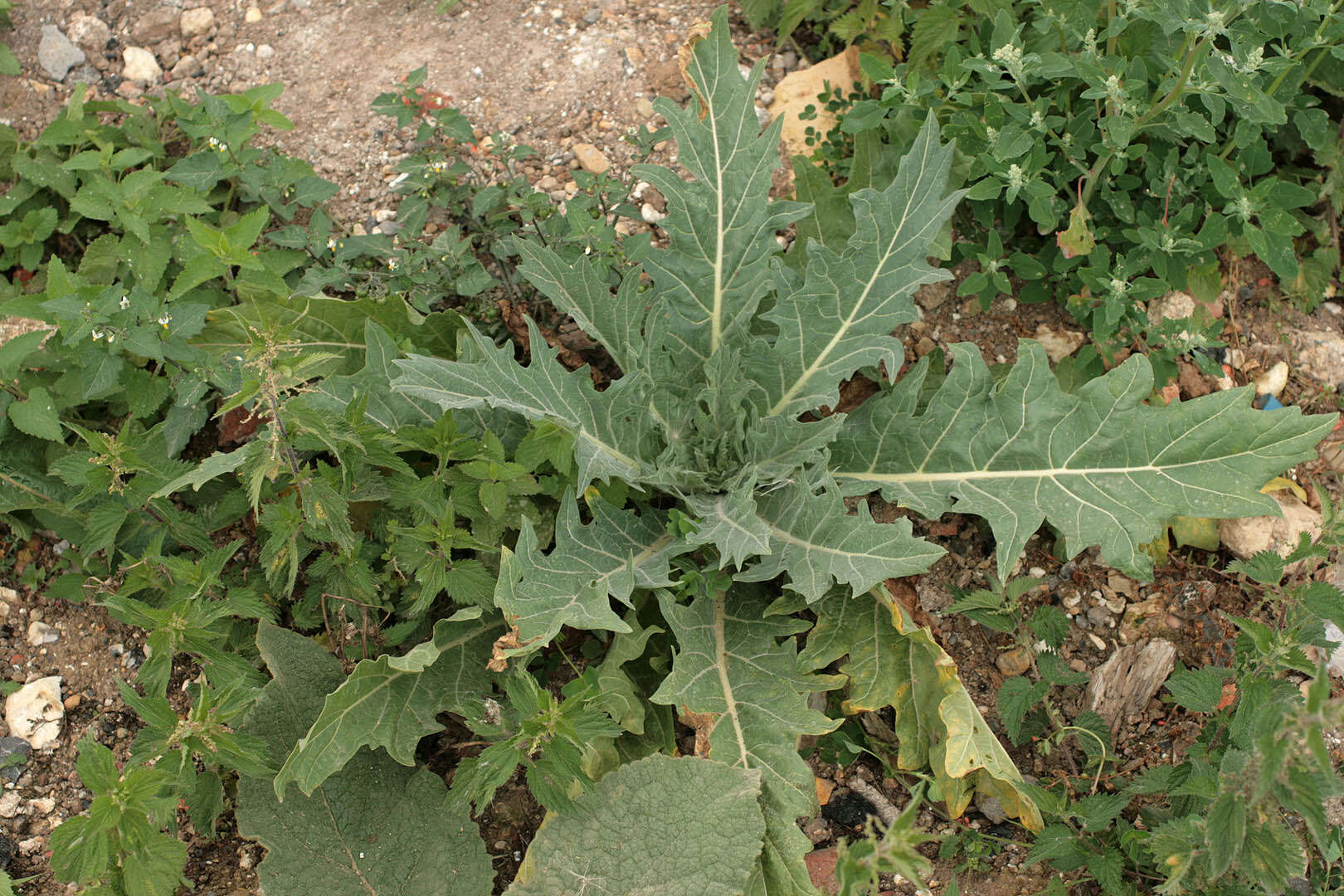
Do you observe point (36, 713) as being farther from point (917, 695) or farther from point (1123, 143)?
point (1123, 143)

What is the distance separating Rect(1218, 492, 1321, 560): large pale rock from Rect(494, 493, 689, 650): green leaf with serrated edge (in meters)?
1.68

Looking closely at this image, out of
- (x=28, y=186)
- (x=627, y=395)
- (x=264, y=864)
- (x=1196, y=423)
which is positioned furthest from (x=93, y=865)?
(x=1196, y=423)

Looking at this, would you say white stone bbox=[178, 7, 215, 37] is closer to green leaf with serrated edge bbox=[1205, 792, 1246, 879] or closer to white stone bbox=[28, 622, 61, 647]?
white stone bbox=[28, 622, 61, 647]

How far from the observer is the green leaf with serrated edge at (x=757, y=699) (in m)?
2.49

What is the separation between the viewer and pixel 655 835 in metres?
2.51

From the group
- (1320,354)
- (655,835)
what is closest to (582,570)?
(655,835)

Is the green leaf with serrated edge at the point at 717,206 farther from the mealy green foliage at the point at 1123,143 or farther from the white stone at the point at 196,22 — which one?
the white stone at the point at 196,22

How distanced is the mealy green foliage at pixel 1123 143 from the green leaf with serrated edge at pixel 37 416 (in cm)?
240

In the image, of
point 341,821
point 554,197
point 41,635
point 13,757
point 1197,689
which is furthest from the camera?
point 554,197

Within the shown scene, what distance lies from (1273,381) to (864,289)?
1468 millimetres

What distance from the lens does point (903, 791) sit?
9.29 feet

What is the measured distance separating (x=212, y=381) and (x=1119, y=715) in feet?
9.11

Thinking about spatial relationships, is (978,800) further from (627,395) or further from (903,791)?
(627,395)

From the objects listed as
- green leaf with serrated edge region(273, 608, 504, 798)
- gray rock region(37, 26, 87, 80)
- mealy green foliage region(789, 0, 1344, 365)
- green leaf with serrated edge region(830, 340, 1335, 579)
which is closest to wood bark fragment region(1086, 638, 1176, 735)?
green leaf with serrated edge region(830, 340, 1335, 579)
